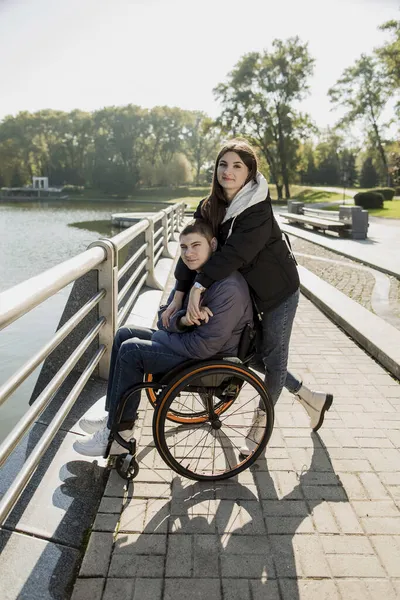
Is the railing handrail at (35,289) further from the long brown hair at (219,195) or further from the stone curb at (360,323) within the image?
the stone curb at (360,323)

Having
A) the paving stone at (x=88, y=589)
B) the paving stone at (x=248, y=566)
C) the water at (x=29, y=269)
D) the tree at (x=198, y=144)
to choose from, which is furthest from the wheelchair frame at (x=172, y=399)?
the tree at (x=198, y=144)

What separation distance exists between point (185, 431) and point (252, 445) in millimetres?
558

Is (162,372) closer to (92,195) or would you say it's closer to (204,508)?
(204,508)

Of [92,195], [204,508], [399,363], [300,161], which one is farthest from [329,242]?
[92,195]

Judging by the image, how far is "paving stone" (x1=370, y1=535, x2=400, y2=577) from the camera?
2.41 m

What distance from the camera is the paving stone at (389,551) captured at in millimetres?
2414

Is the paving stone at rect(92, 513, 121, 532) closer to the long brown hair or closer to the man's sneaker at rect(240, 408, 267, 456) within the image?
the man's sneaker at rect(240, 408, 267, 456)

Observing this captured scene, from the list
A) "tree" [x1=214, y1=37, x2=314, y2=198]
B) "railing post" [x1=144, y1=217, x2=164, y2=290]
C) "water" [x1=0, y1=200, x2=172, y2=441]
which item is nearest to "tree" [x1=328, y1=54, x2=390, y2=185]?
"tree" [x1=214, y1=37, x2=314, y2=198]

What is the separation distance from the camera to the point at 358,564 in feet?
7.98

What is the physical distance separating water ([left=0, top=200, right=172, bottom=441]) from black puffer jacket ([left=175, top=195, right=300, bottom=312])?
3767 mm

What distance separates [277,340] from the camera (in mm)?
3254

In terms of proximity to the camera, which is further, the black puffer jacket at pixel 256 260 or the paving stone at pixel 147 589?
the black puffer jacket at pixel 256 260

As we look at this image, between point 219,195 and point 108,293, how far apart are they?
126cm

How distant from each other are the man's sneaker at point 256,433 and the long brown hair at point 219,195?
1.08m
